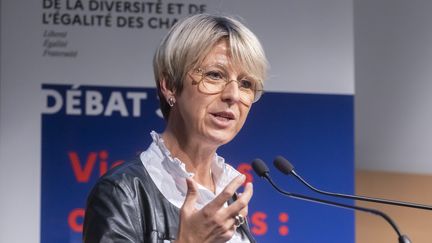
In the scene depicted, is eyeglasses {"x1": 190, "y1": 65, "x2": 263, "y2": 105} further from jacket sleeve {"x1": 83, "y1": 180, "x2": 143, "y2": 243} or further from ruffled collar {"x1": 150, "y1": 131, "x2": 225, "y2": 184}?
jacket sleeve {"x1": 83, "y1": 180, "x2": 143, "y2": 243}

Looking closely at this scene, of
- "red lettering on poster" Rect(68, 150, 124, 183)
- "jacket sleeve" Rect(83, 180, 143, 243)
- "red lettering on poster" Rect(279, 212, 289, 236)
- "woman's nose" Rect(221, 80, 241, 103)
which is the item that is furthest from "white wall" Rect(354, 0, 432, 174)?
"jacket sleeve" Rect(83, 180, 143, 243)

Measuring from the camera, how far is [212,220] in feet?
4.58

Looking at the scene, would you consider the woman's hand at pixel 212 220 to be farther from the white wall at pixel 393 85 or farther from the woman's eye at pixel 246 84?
the white wall at pixel 393 85

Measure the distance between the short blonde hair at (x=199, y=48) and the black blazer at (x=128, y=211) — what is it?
0.23 meters

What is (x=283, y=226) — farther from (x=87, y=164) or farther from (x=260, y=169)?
(x=260, y=169)

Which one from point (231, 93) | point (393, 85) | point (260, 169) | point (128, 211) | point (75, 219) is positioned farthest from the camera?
point (393, 85)

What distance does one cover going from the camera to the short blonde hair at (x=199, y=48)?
1.65 metres

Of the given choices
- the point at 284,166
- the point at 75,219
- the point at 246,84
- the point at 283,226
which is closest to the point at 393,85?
the point at 283,226

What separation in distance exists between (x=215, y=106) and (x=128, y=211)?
0.96 feet

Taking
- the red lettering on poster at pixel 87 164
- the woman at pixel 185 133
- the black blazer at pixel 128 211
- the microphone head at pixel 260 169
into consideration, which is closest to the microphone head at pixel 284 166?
the microphone head at pixel 260 169

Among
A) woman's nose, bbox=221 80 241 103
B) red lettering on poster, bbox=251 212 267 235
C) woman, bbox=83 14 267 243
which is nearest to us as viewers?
woman, bbox=83 14 267 243

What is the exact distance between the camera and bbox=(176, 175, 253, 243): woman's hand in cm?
139

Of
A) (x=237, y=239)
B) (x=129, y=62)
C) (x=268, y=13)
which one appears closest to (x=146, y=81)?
(x=129, y=62)

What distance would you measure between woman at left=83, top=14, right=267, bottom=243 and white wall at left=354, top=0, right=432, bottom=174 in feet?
8.78
